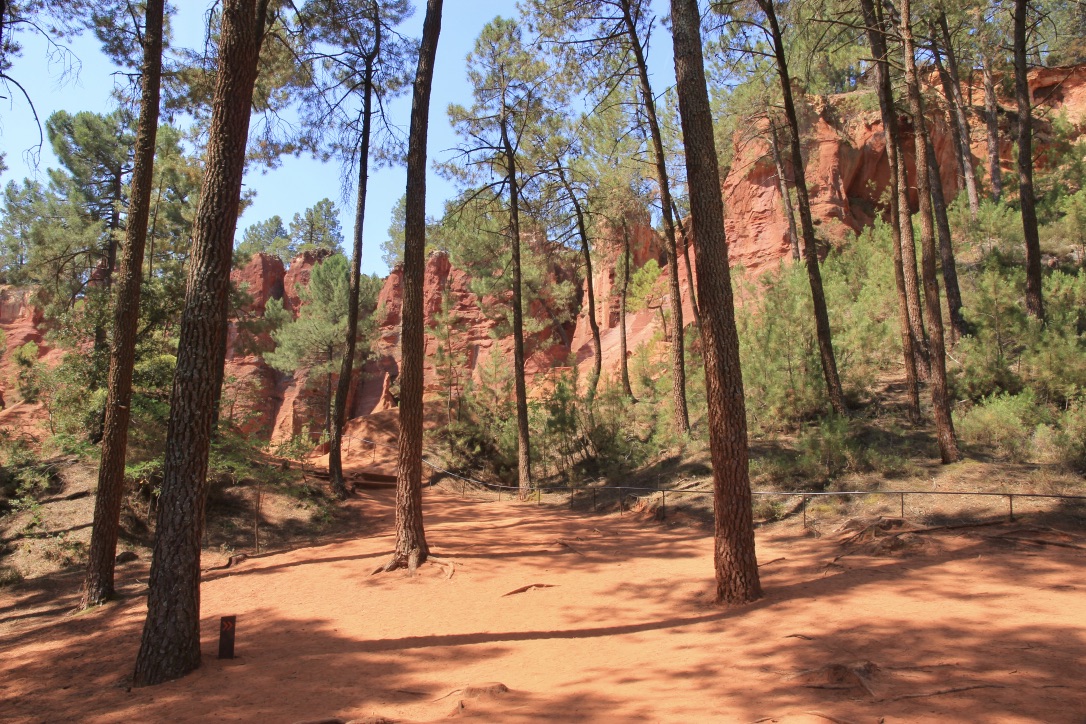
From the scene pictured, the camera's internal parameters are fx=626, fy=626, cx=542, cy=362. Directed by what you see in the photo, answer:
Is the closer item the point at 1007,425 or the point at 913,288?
the point at 1007,425

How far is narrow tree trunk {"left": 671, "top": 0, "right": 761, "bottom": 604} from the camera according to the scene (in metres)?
6.86

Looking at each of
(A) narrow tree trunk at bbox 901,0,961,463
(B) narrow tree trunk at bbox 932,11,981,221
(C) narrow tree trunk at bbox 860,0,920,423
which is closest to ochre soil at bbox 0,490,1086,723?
(A) narrow tree trunk at bbox 901,0,961,463

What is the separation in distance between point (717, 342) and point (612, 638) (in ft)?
10.9

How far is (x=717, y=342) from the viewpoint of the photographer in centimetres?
705

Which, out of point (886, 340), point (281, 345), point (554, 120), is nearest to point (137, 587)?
point (554, 120)

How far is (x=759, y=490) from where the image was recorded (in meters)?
11.8

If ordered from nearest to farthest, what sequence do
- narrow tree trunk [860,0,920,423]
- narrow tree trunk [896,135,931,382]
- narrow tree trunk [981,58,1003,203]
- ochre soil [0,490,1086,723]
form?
ochre soil [0,490,1086,723], narrow tree trunk [860,0,920,423], narrow tree trunk [896,135,931,382], narrow tree trunk [981,58,1003,203]

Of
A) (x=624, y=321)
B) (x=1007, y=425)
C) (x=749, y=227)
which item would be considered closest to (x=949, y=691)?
(x=1007, y=425)

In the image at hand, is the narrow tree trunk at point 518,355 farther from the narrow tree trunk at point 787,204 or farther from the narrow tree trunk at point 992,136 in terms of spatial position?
the narrow tree trunk at point 992,136

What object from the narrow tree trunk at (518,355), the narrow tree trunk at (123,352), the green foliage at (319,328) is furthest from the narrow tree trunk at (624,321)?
Result: the narrow tree trunk at (123,352)

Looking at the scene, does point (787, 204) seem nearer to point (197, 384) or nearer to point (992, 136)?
point (992, 136)

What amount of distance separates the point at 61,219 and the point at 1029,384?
27828 mm

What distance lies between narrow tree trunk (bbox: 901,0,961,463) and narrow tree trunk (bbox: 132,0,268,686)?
1068 centimetres

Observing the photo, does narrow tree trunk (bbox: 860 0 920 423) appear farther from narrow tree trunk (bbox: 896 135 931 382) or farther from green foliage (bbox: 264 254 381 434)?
green foliage (bbox: 264 254 381 434)
